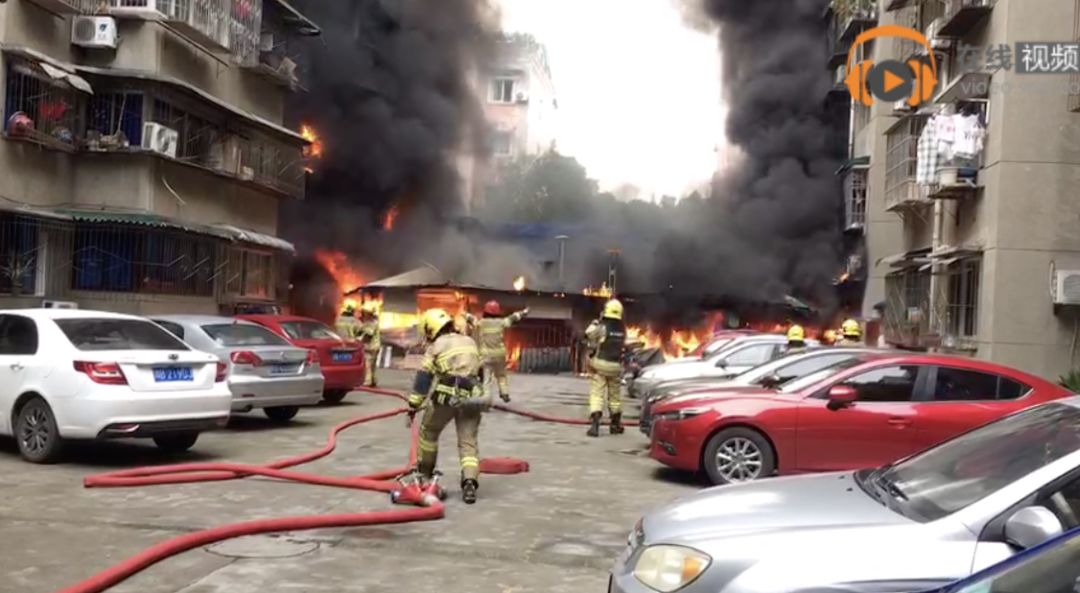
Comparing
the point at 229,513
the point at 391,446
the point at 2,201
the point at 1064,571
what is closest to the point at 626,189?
the point at 2,201

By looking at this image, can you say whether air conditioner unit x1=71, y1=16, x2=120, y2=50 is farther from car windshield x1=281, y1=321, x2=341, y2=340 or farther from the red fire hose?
the red fire hose

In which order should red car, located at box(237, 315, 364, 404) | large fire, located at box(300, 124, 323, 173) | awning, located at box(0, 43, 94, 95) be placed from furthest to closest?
large fire, located at box(300, 124, 323, 173) < awning, located at box(0, 43, 94, 95) < red car, located at box(237, 315, 364, 404)

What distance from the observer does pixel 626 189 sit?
57.3m

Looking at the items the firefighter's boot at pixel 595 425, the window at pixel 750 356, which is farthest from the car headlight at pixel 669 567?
the window at pixel 750 356

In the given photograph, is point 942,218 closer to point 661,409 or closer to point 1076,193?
point 1076,193

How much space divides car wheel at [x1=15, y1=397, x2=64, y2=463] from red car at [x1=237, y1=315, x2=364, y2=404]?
4.98 metres

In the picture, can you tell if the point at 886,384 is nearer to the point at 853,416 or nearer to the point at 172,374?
the point at 853,416

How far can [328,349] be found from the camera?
13.6 m

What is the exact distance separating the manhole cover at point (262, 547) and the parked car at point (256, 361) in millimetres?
5174

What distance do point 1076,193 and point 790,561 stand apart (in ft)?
44.5

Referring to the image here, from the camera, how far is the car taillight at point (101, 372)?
25.6 feet

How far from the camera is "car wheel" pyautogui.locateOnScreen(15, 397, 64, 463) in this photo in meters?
7.98

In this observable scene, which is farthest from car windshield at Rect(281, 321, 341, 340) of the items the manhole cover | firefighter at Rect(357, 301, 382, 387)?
the manhole cover

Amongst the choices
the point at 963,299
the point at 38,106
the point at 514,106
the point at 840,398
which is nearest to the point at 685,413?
the point at 840,398
